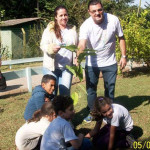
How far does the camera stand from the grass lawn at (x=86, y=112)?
4.71 m

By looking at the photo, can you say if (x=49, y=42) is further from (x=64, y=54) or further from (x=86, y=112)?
(x=86, y=112)

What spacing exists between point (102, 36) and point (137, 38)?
6.08 metres

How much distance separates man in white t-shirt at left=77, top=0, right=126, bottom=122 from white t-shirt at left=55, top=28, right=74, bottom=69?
189mm

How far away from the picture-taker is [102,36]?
4.76 metres

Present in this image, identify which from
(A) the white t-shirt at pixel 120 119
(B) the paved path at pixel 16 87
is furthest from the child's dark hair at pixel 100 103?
(B) the paved path at pixel 16 87

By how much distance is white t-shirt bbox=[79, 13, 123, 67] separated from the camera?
4719 millimetres

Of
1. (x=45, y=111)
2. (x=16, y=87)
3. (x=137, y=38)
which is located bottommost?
(x=16, y=87)

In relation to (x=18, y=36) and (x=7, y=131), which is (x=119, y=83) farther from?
(x=18, y=36)

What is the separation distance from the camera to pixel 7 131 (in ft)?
16.6

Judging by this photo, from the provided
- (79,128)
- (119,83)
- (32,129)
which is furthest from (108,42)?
(119,83)

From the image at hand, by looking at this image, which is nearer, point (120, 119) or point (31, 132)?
point (31, 132)

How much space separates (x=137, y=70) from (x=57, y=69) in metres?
8.03

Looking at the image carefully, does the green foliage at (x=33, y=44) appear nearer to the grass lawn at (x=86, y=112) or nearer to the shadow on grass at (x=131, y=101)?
the grass lawn at (x=86, y=112)
